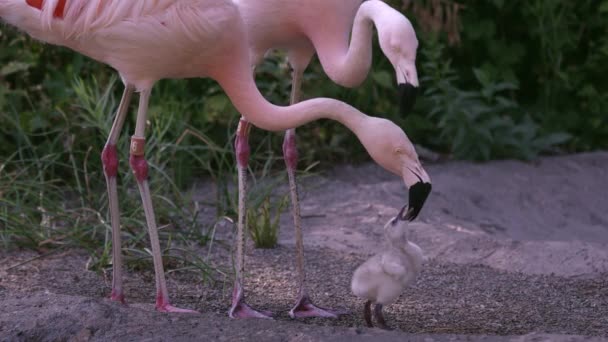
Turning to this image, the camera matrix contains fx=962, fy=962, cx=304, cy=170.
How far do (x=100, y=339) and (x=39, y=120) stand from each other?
11.5ft

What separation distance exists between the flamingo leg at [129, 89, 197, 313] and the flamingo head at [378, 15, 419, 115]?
1.07m

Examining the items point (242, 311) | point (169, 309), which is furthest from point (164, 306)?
point (242, 311)

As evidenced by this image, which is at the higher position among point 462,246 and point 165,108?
point 165,108

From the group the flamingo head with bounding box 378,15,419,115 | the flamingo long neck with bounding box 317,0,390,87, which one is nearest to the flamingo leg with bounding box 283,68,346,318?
the flamingo long neck with bounding box 317,0,390,87

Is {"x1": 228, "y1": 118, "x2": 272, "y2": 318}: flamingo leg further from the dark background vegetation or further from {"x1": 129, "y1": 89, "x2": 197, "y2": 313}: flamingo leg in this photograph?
the dark background vegetation


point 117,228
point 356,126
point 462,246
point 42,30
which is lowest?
point 462,246

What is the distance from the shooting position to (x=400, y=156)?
373cm

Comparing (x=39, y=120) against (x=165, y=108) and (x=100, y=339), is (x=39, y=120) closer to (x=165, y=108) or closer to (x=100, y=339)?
(x=165, y=108)

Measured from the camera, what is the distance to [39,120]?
22.0 feet

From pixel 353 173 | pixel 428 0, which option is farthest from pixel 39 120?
pixel 428 0

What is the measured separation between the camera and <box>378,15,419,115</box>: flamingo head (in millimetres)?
3754

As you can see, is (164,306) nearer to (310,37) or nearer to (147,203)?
(147,203)

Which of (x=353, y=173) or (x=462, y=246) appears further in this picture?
(x=353, y=173)

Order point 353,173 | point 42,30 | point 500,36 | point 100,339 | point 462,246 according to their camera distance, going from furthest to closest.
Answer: point 500,36 → point 353,173 → point 462,246 → point 42,30 → point 100,339
